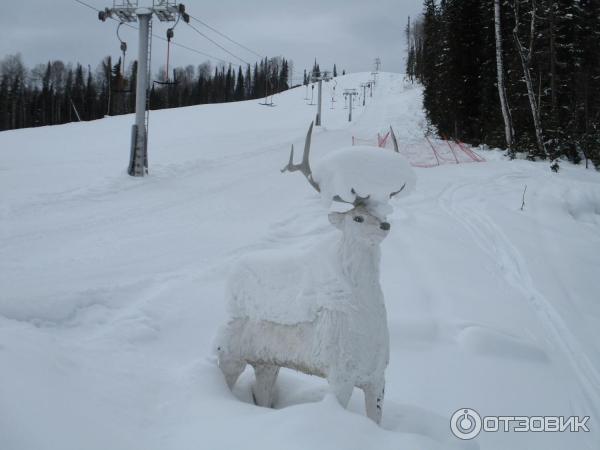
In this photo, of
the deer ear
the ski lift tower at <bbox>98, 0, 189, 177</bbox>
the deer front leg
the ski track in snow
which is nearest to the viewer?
the deer front leg

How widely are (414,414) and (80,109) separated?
59.5m

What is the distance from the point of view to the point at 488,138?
1906 cm

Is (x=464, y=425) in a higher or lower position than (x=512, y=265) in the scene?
lower

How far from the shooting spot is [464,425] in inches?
115

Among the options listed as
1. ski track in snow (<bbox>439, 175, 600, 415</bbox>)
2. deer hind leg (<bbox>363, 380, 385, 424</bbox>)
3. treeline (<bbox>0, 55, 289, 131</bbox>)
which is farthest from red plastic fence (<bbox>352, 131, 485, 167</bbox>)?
treeline (<bbox>0, 55, 289, 131</bbox>)

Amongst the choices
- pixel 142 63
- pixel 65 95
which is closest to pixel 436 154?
pixel 142 63

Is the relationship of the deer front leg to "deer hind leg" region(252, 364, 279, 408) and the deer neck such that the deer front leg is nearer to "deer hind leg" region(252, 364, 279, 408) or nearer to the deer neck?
the deer neck

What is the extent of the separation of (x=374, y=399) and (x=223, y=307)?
2880 millimetres

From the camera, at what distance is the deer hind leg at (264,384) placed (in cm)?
288

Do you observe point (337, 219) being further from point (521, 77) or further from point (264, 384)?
point (521, 77)

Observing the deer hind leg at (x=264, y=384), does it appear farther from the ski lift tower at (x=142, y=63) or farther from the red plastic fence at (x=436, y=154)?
the red plastic fence at (x=436, y=154)

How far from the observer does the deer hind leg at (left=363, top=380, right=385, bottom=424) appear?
98.0 inches

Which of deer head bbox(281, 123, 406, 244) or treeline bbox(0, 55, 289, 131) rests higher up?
treeline bbox(0, 55, 289, 131)

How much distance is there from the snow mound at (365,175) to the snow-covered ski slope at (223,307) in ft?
1.43
